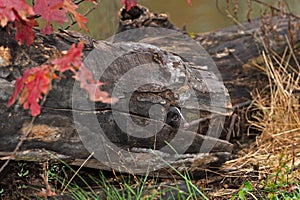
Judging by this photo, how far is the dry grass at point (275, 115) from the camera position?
2.75m

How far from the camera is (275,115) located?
3.19 m

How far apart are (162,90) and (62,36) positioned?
44 centimetres

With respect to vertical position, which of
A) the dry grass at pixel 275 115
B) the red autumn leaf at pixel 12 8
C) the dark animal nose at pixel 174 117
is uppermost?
the red autumn leaf at pixel 12 8

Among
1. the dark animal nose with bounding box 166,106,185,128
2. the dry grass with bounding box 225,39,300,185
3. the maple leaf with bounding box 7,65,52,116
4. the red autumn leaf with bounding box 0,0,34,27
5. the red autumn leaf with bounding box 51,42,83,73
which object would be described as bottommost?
the dry grass with bounding box 225,39,300,185

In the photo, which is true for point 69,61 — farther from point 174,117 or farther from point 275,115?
point 275,115

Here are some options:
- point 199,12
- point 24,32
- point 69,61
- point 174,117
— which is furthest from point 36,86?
point 199,12

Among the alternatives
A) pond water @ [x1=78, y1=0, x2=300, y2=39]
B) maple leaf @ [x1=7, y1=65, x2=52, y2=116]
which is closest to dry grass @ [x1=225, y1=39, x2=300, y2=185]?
maple leaf @ [x1=7, y1=65, x2=52, y2=116]

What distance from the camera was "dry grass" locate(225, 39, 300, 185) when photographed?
9.04 feet

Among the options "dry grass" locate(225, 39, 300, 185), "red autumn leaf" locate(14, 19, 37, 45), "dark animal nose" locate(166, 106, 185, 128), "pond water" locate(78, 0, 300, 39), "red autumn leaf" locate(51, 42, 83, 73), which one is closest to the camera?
"red autumn leaf" locate(51, 42, 83, 73)

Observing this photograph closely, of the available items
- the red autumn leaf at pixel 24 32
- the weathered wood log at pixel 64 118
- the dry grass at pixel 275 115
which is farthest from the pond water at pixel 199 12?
the red autumn leaf at pixel 24 32

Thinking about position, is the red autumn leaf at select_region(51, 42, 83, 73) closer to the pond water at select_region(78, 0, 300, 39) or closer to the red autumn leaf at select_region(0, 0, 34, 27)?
the red autumn leaf at select_region(0, 0, 34, 27)

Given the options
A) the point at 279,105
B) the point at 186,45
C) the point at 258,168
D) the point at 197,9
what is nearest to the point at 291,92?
the point at 279,105

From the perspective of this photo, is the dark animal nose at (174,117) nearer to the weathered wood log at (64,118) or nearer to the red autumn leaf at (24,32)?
the weathered wood log at (64,118)

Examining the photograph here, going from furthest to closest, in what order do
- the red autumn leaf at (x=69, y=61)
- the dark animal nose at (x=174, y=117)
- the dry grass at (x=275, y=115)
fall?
the dry grass at (x=275, y=115)
the dark animal nose at (x=174, y=117)
the red autumn leaf at (x=69, y=61)
